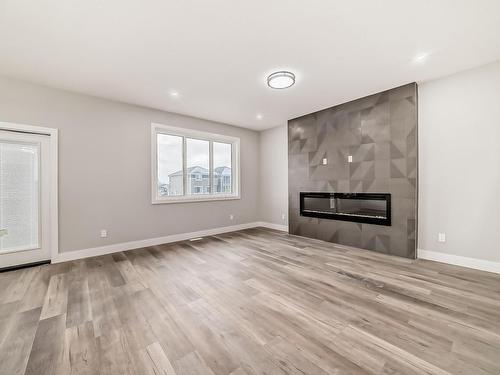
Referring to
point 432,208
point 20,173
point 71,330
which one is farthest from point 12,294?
point 432,208

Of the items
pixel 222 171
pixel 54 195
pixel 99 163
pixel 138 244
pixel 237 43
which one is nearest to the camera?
pixel 237 43

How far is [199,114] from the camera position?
474 cm

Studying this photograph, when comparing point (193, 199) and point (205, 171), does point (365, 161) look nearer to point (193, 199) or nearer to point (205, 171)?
point (205, 171)

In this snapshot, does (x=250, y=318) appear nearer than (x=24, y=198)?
Yes

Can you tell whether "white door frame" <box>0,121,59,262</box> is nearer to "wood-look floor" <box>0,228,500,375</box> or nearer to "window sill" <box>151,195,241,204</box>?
"wood-look floor" <box>0,228,500,375</box>

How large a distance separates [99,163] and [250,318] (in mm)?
3621

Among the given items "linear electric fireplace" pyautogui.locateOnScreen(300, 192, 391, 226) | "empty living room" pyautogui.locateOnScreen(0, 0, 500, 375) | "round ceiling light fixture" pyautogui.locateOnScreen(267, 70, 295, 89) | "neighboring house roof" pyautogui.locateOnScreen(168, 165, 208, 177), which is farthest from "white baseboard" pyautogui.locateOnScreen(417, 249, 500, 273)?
"neighboring house roof" pyautogui.locateOnScreen(168, 165, 208, 177)

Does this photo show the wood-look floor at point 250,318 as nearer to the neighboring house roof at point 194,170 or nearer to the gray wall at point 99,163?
the gray wall at point 99,163

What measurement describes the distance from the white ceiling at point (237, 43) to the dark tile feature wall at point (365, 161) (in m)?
0.44

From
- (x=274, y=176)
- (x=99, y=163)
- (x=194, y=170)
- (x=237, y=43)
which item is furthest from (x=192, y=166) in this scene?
(x=237, y=43)

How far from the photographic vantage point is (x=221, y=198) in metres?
5.38

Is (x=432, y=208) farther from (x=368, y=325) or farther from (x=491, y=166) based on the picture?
(x=368, y=325)

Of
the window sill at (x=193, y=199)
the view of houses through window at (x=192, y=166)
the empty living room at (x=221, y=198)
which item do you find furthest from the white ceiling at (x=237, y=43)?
the window sill at (x=193, y=199)

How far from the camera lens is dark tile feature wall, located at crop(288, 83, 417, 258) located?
11.2 ft
